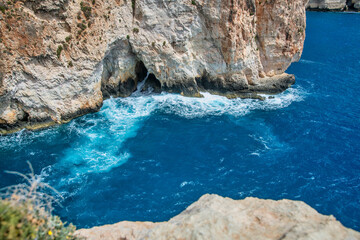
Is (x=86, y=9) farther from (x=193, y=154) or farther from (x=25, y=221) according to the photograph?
(x=25, y=221)

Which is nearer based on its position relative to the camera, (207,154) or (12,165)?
(12,165)

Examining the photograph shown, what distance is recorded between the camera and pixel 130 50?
4253cm

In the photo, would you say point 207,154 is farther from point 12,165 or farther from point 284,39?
point 284,39

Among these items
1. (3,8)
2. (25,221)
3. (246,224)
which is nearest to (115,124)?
(3,8)

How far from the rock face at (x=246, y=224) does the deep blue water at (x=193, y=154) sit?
11.1 meters

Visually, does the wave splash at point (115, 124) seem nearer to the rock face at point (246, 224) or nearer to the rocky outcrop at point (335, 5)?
the rock face at point (246, 224)

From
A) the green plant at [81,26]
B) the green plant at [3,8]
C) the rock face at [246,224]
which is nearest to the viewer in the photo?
the rock face at [246,224]

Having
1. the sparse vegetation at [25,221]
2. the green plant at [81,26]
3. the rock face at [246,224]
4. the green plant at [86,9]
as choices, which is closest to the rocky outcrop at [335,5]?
the green plant at [86,9]

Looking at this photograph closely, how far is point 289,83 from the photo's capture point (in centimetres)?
4994

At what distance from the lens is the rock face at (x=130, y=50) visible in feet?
109

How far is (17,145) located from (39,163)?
16.1 ft

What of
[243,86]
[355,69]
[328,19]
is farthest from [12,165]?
[328,19]

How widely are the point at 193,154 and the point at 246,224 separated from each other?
1963cm

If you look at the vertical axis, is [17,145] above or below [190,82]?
below
